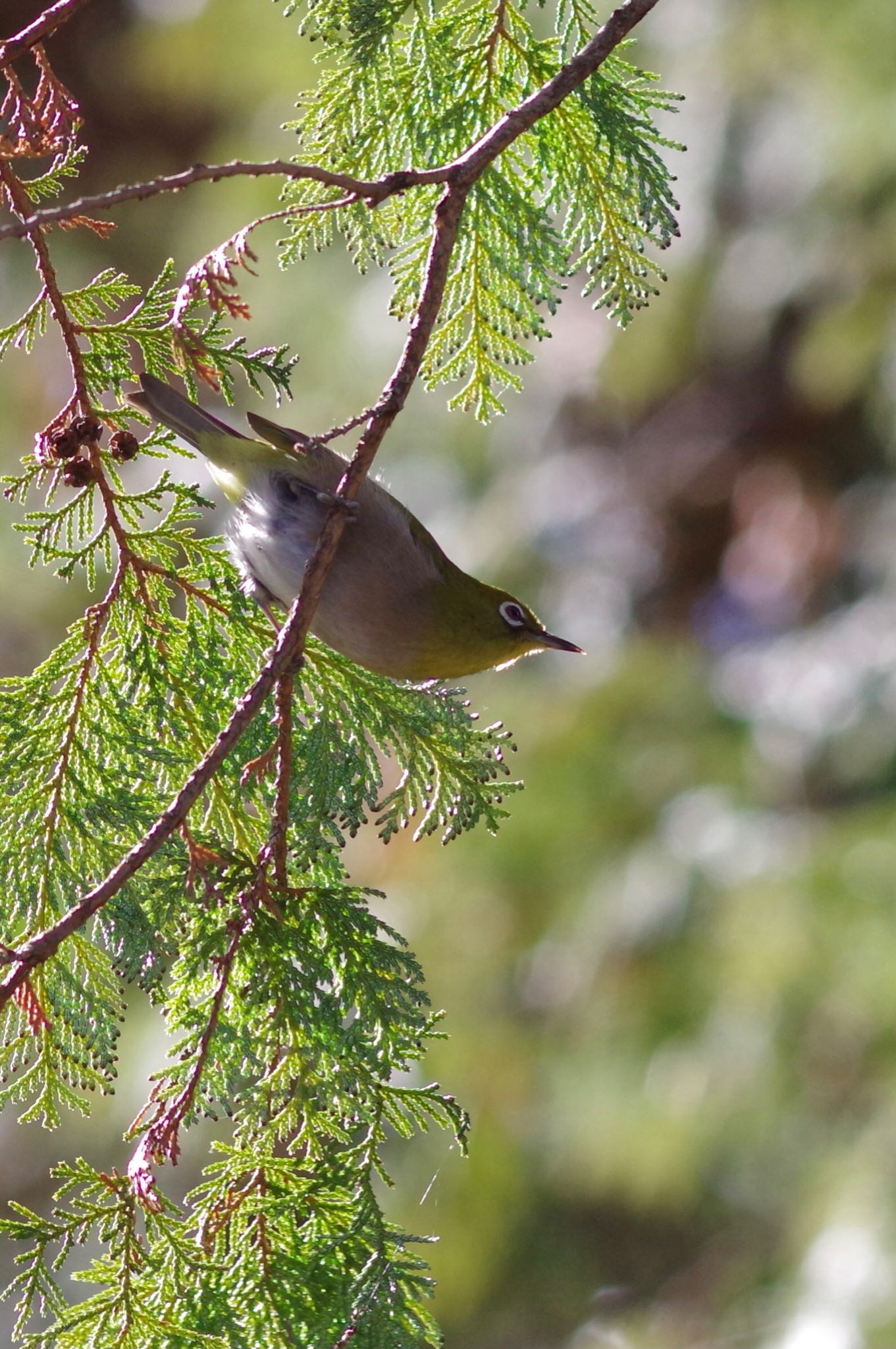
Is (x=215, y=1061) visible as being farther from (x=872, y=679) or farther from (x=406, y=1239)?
(x=872, y=679)

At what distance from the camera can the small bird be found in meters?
2.26

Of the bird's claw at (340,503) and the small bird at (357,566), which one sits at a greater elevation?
the small bird at (357,566)

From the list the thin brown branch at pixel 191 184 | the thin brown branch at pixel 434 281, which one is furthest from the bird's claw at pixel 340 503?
the thin brown branch at pixel 191 184

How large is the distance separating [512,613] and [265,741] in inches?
27.2

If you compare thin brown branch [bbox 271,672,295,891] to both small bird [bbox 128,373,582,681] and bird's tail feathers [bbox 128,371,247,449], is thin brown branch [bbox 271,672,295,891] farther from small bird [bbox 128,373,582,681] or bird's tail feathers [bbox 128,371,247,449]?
bird's tail feathers [bbox 128,371,247,449]

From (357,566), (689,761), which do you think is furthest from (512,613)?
(689,761)

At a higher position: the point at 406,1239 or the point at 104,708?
the point at 104,708

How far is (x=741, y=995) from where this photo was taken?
17.7 ft

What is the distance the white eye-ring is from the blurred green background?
260 cm

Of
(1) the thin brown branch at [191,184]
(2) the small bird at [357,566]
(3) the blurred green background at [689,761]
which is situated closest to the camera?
(1) the thin brown branch at [191,184]

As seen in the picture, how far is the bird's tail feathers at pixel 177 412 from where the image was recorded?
2.36 m

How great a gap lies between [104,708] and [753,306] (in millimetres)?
5431

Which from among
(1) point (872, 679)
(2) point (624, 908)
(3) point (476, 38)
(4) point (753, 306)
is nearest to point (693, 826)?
(2) point (624, 908)

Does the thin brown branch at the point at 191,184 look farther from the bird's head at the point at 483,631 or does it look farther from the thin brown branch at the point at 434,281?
the bird's head at the point at 483,631
